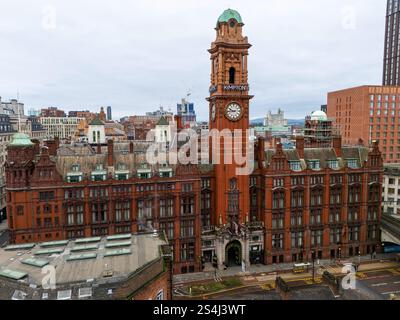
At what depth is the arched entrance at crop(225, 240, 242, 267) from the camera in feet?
291

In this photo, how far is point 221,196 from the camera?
88.1 m

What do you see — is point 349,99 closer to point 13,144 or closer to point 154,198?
point 154,198

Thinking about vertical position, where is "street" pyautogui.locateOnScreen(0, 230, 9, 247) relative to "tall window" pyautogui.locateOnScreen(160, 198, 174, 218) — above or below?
below

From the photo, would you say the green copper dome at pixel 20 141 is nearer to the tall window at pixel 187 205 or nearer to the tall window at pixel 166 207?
the tall window at pixel 166 207

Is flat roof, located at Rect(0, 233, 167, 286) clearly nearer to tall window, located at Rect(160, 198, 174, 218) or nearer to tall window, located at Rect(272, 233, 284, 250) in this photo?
tall window, located at Rect(160, 198, 174, 218)

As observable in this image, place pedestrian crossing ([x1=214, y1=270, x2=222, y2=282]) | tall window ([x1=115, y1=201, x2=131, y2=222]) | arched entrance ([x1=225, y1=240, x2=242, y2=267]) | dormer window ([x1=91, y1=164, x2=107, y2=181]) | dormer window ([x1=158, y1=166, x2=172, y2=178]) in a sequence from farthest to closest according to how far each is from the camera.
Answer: arched entrance ([x1=225, y1=240, x2=242, y2=267]) → dormer window ([x1=158, y1=166, x2=172, y2=178]) → tall window ([x1=115, y1=201, x2=131, y2=222]) → pedestrian crossing ([x1=214, y1=270, x2=222, y2=282]) → dormer window ([x1=91, y1=164, x2=107, y2=181])

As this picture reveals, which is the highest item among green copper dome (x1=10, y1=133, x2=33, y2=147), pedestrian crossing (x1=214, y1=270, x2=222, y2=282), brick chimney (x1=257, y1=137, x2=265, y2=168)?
green copper dome (x1=10, y1=133, x2=33, y2=147)

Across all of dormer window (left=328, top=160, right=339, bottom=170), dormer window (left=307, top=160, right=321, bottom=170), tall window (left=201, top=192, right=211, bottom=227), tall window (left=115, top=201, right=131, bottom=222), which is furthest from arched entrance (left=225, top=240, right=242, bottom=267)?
dormer window (left=328, top=160, right=339, bottom=170)

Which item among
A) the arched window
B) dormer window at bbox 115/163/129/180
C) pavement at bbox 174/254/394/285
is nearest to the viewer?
dormer window at bbox 115/163/129/180

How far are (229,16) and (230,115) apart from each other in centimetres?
2401

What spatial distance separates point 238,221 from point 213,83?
119 ft

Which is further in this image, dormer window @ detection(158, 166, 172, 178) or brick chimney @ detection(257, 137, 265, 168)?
brick chimney @ detection(257, 137, 265, 168)

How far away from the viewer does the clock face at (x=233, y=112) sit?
85812 mm
